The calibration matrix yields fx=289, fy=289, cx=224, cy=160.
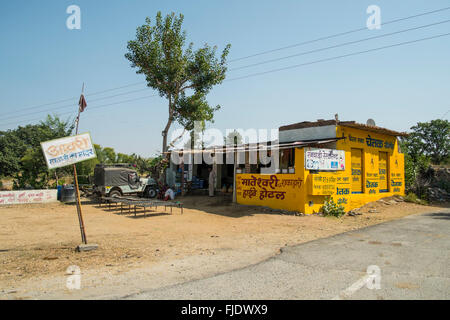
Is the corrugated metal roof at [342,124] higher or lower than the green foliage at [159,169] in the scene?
higher

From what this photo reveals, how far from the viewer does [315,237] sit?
305 inches

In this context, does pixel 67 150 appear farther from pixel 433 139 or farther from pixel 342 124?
pixel 433 139

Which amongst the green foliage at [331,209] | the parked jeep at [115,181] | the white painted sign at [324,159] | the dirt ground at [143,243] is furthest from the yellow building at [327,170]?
the parked jeep at [115,181]

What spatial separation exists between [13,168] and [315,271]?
3745cm


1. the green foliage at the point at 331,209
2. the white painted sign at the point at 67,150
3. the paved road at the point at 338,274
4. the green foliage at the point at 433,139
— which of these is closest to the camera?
the paved road at the point at 338,274

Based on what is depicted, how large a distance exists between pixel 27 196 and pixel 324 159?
15.5m

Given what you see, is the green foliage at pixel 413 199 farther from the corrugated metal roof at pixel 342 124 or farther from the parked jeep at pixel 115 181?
the parked jeep at pixel 115 181

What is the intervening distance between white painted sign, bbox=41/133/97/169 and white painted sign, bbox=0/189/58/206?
40.0 feet

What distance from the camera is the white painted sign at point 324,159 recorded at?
37.1 feet

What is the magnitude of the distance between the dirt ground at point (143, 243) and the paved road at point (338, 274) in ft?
1.75

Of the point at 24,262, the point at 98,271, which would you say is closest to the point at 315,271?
the point at 98,271

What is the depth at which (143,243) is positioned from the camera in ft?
22.9

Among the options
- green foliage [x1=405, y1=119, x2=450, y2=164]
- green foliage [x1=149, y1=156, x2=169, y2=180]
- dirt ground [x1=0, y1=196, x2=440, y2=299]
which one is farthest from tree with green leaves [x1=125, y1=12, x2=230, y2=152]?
green foliage [x1=405, y1=119, x2=450, y2=164]
